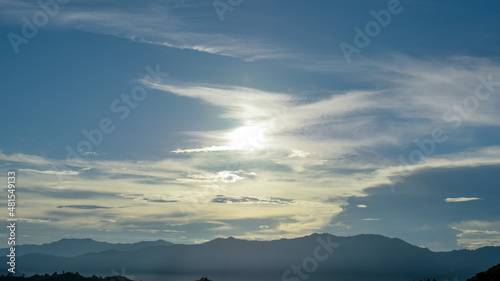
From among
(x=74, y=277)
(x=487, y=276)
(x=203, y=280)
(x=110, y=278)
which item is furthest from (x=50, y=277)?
(x=487, y=276)

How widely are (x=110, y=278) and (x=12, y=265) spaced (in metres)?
71.8

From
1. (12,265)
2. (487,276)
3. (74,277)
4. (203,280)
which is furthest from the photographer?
(74,277)

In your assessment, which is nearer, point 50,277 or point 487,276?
point 487,276

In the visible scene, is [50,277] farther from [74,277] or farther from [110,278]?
[110,278]

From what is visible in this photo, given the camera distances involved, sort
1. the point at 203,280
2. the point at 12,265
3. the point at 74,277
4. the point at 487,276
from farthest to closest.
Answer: the point at 74,277
the point at 203,280
the point at 12,265
the point at 487,276

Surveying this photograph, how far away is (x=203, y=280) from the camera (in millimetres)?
141125

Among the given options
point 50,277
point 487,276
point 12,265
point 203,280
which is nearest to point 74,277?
point 50,277

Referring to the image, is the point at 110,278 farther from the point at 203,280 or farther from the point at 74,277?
the point at 203,280

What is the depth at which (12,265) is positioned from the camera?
331ft

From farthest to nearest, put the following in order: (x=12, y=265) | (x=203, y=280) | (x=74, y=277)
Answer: (x=74, y=277)
(x=203, y=280)
(x=12, y=265)

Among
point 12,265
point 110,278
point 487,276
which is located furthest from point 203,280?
point 487,276

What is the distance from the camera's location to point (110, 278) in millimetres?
168875

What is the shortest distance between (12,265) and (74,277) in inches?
2552

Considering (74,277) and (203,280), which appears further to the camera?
(74,277)
